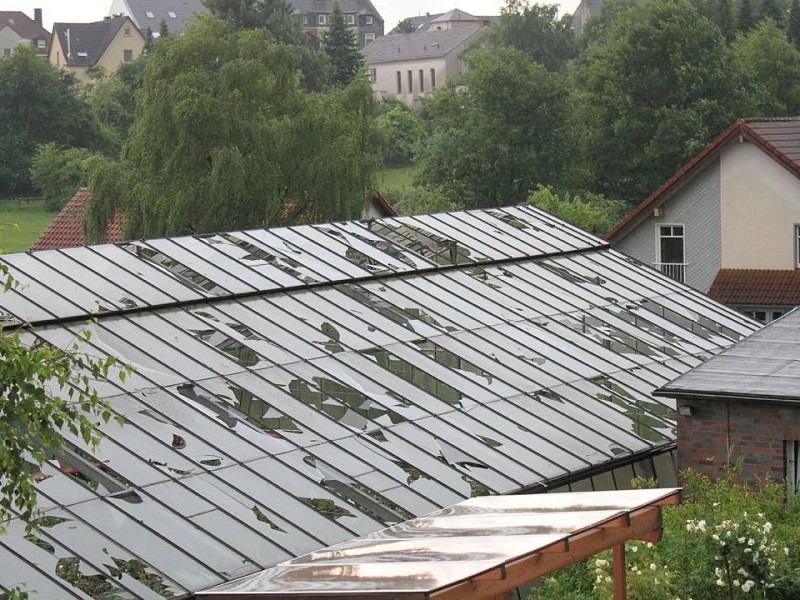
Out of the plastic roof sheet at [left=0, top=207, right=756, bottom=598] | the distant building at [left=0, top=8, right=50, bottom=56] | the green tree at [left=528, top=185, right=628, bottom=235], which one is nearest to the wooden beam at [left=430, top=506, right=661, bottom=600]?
the plastic roof sheet at [left=0, top=207, right=756, bottom=598]

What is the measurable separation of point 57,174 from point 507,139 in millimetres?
24315

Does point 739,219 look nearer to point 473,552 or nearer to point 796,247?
point 796,247

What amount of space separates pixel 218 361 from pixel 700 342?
34.0 feet

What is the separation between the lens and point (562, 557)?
464 inches

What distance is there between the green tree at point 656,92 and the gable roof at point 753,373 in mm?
45832

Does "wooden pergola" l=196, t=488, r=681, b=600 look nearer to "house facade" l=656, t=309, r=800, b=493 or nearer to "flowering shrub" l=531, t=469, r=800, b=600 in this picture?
"flowering shrub" l=531, t=469, r=800, b=600

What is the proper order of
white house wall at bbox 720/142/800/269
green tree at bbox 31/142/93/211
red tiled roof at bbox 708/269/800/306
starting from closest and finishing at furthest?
red tiled roof at bbox 708/269/800/306, white house wall at bbox 720/142/800/269, green tree at bbox 31/142/93/211

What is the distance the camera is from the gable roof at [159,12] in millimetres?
149125

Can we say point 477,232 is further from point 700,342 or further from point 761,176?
point 761,176

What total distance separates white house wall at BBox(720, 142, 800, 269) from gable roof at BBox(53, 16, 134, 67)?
313 feet

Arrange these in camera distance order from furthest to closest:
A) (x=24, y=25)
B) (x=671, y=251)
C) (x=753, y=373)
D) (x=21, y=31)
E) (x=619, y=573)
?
(x=24, y=25) → (x=21, y=31) → (x=671, y=251) → (x=753, y=373) → (x=619, y=573)

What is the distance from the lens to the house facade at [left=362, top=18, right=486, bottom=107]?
126 metres

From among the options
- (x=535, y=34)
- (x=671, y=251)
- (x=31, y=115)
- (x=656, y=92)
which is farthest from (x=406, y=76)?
(x=671, y=251)

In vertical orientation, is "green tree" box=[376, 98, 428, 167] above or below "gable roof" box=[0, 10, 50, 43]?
below
